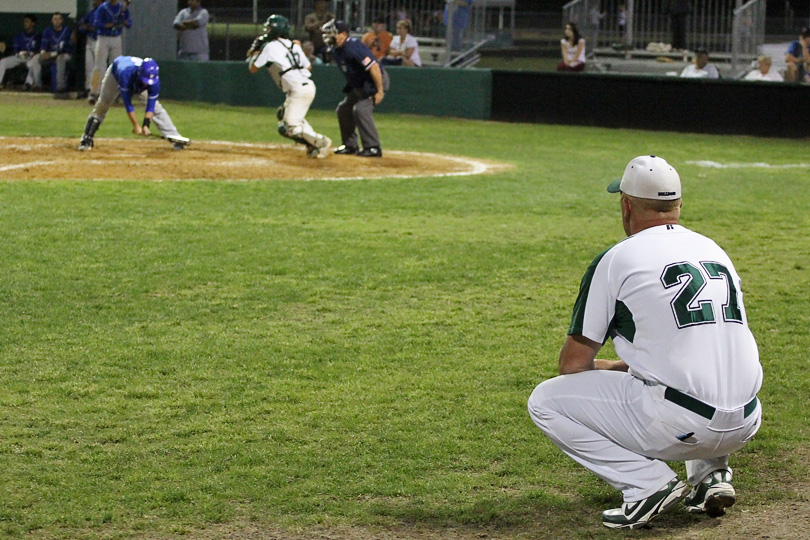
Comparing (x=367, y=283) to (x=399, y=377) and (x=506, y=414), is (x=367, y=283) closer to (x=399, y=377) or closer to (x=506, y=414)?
(x=399, y=377)

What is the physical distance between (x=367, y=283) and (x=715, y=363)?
172 inches

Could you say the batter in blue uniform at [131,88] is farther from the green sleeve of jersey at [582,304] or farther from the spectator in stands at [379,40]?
the green sleeve of jersey at [582,304]

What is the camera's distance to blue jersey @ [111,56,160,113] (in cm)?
1353

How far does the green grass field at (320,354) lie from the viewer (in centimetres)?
405

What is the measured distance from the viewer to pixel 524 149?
17.0 m

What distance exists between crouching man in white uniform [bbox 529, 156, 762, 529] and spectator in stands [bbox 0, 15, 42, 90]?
24.4 meters

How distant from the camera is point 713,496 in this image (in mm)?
3854

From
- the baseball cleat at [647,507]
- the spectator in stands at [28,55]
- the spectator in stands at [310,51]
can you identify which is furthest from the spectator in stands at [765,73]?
the baseball cleat at [647,507]

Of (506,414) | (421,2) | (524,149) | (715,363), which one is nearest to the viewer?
(715,363)

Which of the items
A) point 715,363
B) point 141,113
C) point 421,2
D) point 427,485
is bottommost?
point 427,485

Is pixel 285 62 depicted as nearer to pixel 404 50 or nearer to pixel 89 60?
pixel 404 50

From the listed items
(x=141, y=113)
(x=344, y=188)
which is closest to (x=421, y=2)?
(x=141, y=113)

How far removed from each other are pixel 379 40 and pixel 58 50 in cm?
765

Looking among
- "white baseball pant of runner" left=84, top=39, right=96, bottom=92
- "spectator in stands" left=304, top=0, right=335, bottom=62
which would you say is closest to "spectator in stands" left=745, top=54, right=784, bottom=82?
"spectator in stands" left=304, top=0, right=335, bottom=62
